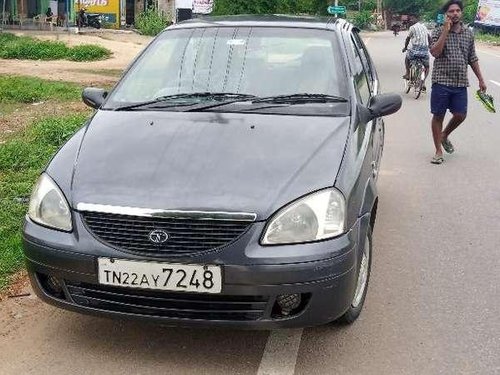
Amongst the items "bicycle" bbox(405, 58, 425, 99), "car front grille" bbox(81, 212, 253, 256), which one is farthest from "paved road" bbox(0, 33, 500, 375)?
"bicycle" bbox(405, 58, 425, 99)

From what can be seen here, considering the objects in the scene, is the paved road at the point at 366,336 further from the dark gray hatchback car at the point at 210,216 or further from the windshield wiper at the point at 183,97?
the windshield wiper at the point at 183,97

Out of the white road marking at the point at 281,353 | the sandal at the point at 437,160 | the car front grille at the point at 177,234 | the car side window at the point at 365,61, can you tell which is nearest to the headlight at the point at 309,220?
the car front grille at the point at 177,234

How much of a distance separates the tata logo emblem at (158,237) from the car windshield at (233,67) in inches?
49.0

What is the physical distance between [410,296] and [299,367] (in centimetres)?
119

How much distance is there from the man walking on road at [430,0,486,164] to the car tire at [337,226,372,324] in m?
4.28

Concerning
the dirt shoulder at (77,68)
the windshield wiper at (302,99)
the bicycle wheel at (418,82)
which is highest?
the windshield wiper at (302,99)

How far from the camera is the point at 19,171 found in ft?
21.8

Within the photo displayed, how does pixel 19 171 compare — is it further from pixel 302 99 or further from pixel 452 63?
pixel 452 63

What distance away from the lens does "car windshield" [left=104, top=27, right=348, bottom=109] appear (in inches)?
164

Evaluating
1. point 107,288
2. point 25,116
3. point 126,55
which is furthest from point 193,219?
point 126,55

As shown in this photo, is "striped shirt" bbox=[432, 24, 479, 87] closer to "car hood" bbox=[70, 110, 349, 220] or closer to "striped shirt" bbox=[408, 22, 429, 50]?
"car hood" bbox=[70, 110, 349, 220]

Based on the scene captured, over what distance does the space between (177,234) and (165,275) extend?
0.63 ft

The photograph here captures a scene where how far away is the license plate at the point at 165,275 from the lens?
2.96 m

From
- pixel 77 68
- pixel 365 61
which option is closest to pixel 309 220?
pixel 365 61
